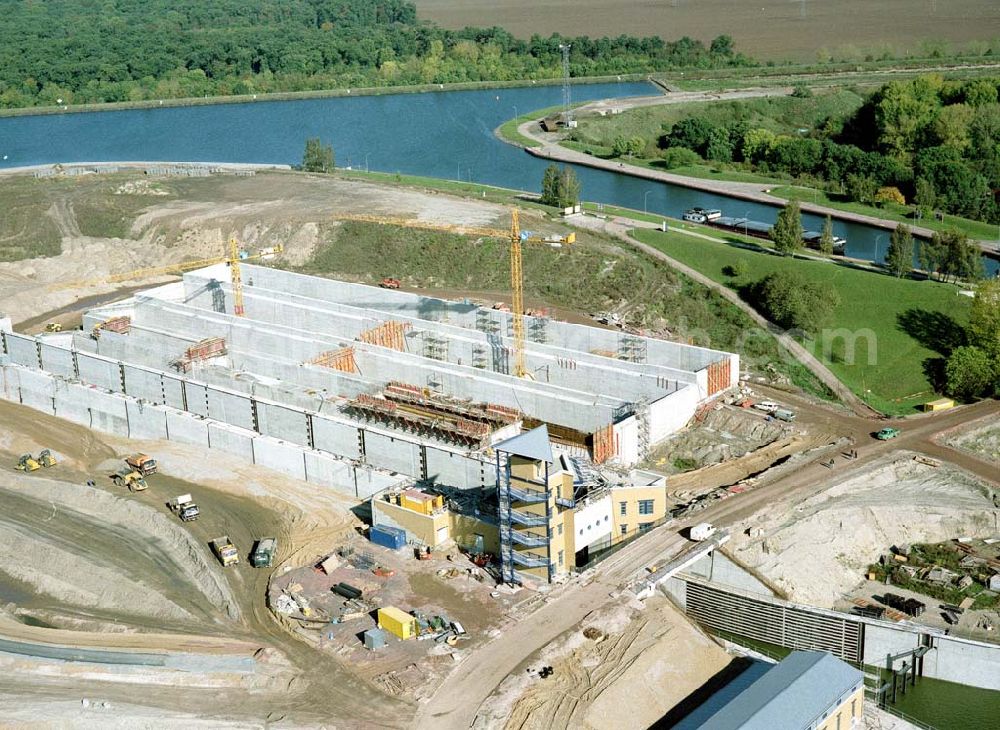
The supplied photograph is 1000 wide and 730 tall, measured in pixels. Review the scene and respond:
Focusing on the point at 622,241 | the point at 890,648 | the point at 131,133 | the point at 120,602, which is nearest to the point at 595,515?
the point at 890,648

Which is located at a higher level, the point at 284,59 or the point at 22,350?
the point at 284,59

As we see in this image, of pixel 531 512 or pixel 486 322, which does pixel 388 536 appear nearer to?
pixel 531 512

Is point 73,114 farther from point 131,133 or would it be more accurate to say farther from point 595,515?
point 595,515

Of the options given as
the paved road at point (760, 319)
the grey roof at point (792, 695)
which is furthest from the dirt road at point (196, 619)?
the paved road at point (760, 319)

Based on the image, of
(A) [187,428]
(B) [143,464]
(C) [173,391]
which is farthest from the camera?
(C) [173,391]

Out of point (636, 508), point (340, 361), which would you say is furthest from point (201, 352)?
point (636, 508)

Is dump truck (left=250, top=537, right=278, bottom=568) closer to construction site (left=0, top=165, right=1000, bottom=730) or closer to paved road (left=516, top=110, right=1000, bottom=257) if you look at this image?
construction site (left=0, top=165, right=1000, bottom=730)

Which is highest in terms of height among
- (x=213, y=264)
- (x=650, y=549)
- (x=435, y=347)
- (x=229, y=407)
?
(x=213, y=264)
